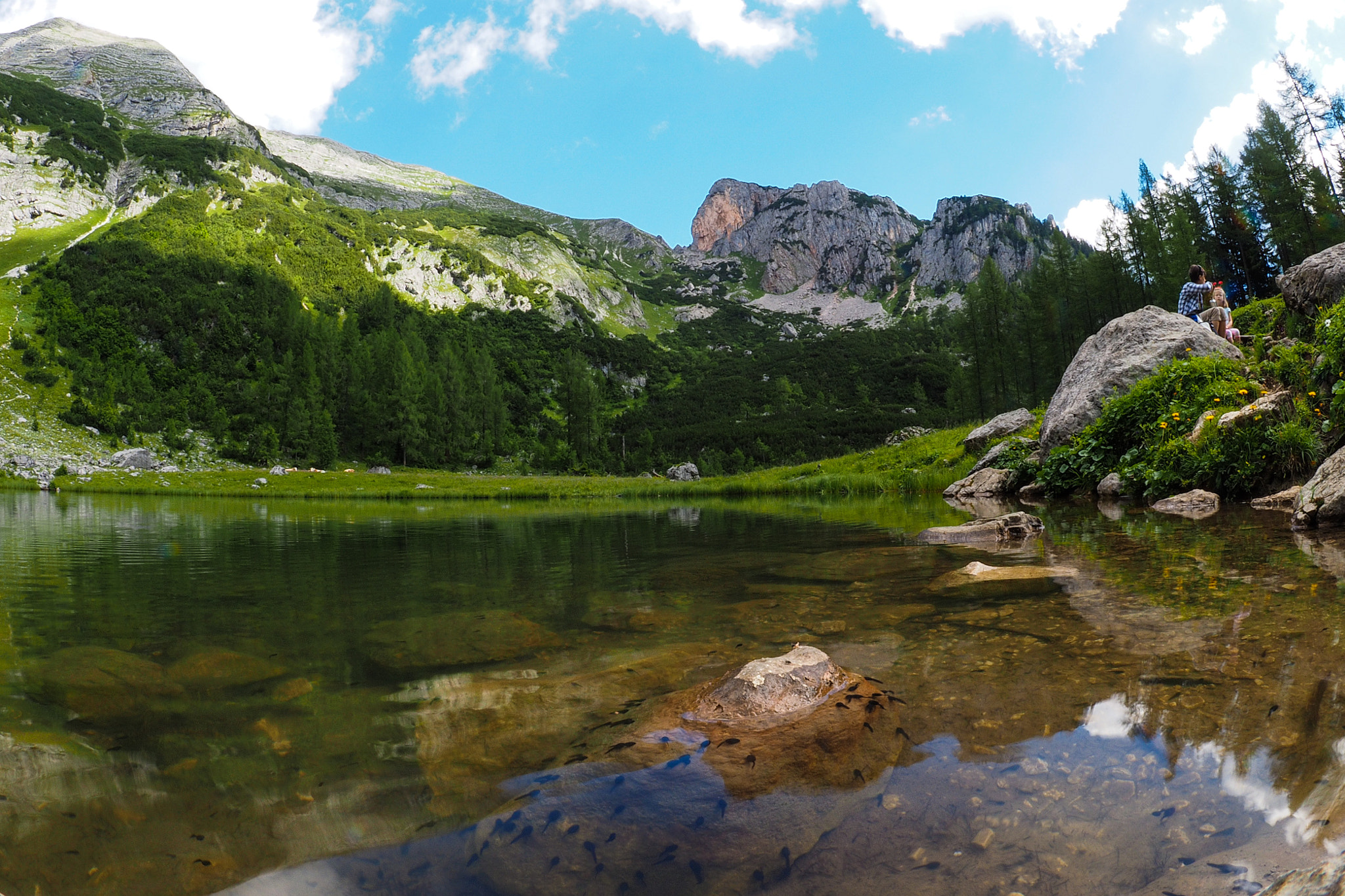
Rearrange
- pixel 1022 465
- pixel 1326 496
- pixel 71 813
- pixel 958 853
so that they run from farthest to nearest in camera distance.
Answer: pixel 1022 465
pixel 1326 496
pixel 71 813
pixel 958 853

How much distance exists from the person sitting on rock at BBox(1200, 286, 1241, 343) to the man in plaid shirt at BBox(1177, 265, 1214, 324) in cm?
50

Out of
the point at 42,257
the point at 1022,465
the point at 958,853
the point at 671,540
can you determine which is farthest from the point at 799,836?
the point at 42,257

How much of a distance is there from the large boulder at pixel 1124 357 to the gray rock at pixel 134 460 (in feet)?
223

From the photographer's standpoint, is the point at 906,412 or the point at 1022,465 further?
the point at 906,412

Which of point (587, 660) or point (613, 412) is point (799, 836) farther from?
point (613, 412)

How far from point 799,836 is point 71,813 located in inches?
104

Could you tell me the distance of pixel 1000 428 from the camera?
23875 millimetres

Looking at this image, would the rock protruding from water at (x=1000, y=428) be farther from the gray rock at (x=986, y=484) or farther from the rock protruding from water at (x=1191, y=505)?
the rock protruding from water at (x=1191, y=505)

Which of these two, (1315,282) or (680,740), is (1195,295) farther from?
(680,740)

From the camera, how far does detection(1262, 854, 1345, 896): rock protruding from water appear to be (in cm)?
145

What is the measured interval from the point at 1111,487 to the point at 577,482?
37.8 meters

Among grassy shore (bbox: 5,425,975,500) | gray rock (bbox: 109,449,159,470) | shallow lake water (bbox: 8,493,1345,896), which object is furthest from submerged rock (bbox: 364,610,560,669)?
gray rock (bbox: 109,449,159,470)

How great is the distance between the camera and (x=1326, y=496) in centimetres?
768

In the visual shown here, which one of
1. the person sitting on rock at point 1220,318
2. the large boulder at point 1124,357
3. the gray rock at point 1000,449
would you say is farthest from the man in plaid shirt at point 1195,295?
the gray rock at point 1000,449
